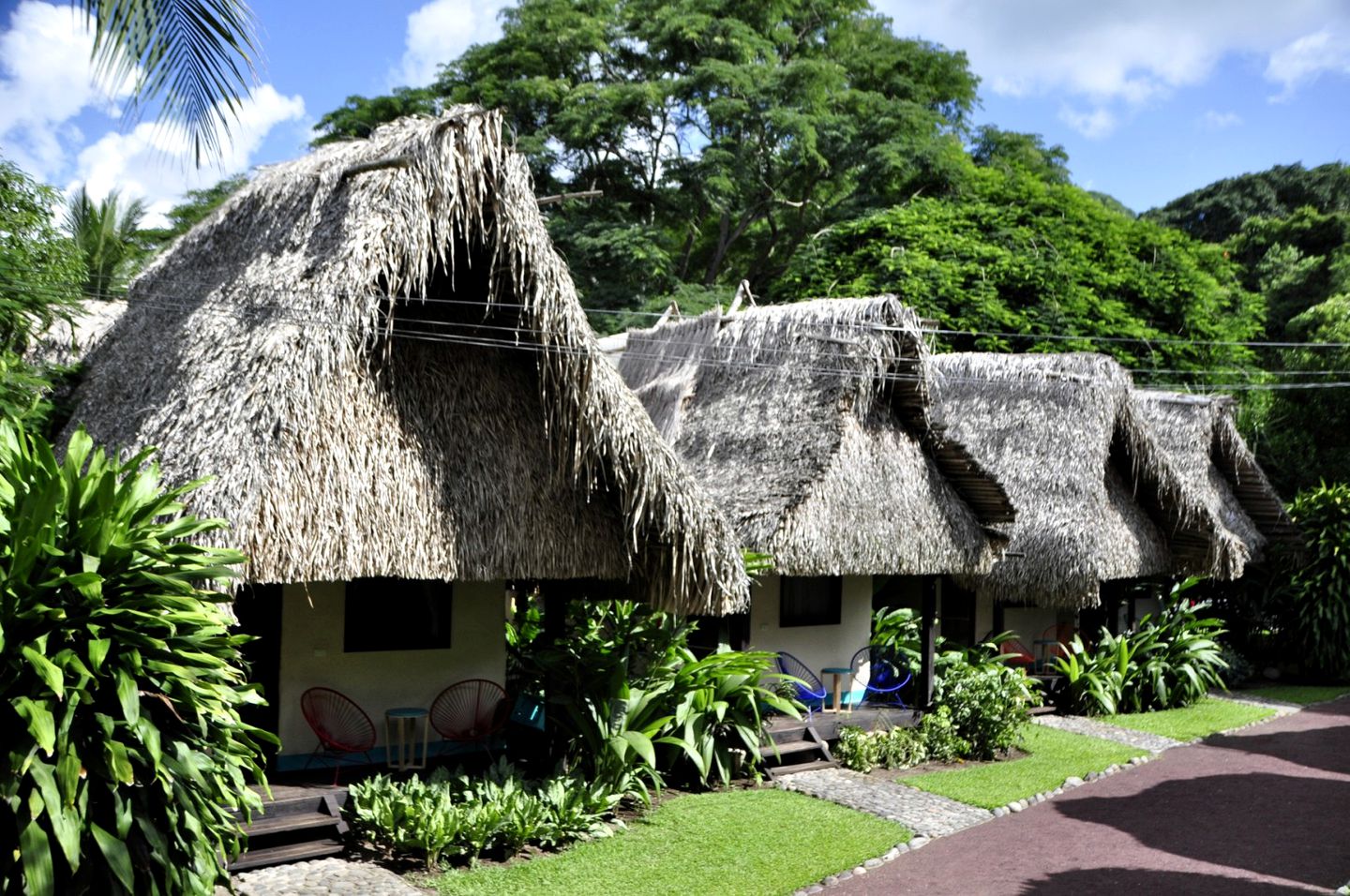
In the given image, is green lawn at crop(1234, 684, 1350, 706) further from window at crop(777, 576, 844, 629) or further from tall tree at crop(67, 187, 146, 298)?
tall tree at crop(67, 187, 146, 298)

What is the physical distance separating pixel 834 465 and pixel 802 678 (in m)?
2.50

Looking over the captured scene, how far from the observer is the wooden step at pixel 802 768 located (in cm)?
1064

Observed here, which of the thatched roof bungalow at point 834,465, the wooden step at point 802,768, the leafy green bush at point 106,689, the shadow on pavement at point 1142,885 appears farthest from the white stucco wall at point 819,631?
the leafy green bush at point 106,689

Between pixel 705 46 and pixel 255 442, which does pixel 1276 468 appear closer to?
pixel 705 46

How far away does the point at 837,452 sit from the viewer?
11.7m

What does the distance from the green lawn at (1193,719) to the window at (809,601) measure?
4170 millimetres

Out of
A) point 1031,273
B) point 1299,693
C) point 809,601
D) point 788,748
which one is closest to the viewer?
point 788,748

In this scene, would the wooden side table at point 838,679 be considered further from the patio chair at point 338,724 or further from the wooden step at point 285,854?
the wooden step at point 285,854

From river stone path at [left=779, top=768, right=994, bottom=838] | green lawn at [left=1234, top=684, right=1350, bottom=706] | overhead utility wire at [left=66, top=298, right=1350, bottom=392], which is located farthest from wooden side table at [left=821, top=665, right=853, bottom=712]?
green lawn at [left=1234, top=684, right=1350, bottom=706]

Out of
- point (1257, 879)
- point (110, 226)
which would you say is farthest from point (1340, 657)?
point (110, 226)

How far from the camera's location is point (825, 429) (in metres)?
11.8

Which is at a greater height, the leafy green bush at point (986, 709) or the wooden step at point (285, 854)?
the leafy green bush at point (986, 709)

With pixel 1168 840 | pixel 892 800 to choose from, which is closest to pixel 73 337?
pixel 892 800

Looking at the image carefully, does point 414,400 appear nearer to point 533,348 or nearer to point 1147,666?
point 533,348
